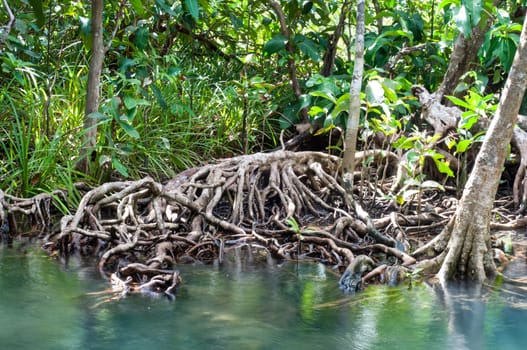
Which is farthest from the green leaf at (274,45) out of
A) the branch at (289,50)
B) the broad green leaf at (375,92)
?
the broad green leaf at (375,92)

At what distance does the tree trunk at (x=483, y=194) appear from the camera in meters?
4.13

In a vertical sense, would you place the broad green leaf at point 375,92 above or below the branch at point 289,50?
below

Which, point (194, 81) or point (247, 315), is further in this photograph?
point (194, 81)

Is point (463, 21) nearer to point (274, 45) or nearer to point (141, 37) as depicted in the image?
point (274, 45)

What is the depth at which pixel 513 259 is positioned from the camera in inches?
198

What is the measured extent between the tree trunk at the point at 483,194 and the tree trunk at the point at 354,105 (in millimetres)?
1473

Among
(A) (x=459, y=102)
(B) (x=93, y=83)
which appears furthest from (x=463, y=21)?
(B) (x=93, y=83)

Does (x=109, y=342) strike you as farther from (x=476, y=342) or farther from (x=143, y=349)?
(x=476, y=342)

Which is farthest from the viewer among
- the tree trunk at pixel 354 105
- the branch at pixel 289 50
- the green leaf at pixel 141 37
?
the branch at pixel 289 50

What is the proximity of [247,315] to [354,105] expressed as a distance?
2.42m

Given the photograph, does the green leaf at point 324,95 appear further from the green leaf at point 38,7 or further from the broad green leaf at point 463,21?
the green leaf at point 38,7

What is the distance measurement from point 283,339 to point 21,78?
4.02 meters

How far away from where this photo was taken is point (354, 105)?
5.53 metres

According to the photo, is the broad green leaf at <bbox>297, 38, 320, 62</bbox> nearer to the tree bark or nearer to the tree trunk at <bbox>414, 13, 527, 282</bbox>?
the tree bark
